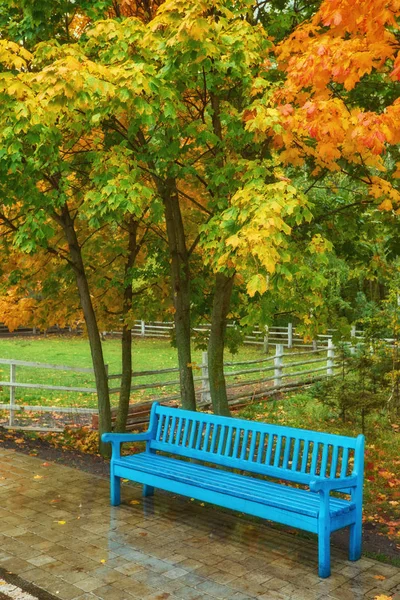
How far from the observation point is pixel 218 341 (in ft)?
25.7

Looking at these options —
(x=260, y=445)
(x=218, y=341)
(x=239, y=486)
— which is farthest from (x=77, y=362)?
(x=239, y=486)

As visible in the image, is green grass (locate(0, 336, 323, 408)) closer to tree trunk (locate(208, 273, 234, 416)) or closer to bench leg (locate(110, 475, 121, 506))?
tree trunk (locate(208, 273, 234, 416))

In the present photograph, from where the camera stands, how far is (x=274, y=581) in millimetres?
4535

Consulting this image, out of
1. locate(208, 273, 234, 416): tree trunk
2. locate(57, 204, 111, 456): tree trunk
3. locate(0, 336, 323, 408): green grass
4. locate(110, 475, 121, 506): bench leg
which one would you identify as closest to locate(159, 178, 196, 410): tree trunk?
locate(208, 273, 234, 416): tree trunk

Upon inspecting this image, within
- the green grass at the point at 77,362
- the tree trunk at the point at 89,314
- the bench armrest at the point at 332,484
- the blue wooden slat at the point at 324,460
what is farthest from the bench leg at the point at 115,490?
the green grass at the point at 77,362

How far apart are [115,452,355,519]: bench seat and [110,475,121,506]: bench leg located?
0.15 meters

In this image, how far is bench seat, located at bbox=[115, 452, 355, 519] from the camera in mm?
4832

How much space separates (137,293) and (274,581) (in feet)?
17.7

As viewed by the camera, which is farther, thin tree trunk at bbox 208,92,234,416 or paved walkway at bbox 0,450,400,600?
thin tree trunk at bbox 208,92,234,416

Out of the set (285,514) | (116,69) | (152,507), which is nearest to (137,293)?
(152,507)

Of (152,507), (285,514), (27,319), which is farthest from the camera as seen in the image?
(27,319)

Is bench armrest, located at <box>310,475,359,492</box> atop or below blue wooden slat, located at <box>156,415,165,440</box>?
below

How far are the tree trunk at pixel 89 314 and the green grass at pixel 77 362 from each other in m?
3.47

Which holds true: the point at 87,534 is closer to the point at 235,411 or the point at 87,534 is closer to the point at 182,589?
the point at 182,589
